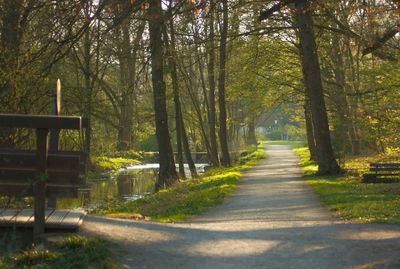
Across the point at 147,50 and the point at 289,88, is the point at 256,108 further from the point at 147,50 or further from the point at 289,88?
the point at 147,50

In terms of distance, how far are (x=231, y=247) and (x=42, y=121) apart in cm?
322

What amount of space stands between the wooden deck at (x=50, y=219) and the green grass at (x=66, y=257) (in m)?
0.57

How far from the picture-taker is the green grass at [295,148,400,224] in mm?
11547

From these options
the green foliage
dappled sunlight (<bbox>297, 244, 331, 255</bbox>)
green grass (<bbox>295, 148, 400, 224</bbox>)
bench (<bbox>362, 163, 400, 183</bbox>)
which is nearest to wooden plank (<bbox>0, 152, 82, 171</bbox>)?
dappled sunlight (<bbox>297, 244, 331, 255</bbox>)

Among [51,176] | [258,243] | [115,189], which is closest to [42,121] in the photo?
Answer: [51,176]

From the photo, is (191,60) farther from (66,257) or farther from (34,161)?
(66,257)

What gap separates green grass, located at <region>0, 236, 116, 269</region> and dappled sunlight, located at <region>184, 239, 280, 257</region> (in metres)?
1.40

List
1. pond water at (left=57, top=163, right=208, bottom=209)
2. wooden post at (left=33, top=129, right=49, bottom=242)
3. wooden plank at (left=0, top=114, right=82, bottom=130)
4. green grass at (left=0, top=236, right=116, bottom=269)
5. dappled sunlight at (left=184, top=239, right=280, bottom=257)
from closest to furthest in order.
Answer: green grass at (left=0, top=236, right=116, bottom=269)
wooden plank at (left=0, top=114, right=82, bottom=130)
wooden post at (left=33, top=129, right=49, bottom=242)
dappled sunlight at (left=184, top=239, right=280, bottom=257)
pond water at (left=57, top=163, right=208, bottom=209)

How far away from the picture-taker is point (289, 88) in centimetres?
3816

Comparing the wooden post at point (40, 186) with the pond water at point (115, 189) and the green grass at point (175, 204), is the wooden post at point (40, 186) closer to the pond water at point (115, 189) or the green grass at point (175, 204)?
the green grass at point (175, 204)

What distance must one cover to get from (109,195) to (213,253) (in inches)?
686

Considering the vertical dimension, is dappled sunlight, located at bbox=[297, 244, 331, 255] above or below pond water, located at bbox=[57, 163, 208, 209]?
above

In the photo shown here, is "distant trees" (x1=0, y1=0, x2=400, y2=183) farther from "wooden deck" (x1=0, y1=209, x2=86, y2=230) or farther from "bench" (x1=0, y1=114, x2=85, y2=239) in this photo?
"bench" (x1=0, y1=114, x2=85, y2=239)

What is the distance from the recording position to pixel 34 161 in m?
7.34
